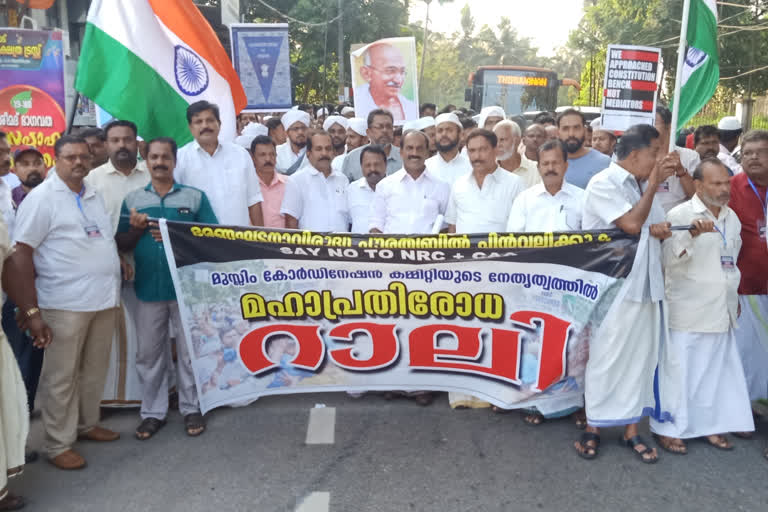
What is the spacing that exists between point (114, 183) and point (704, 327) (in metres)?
3.94

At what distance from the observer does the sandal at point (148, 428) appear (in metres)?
4.34

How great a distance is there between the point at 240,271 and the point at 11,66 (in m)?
3.95

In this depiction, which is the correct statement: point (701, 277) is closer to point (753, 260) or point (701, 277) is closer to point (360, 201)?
point (753, 260)

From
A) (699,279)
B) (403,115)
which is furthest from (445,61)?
(699,279)

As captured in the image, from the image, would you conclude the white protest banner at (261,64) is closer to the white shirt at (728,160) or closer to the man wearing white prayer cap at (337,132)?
the man wearing white prayer cap at (337,132)

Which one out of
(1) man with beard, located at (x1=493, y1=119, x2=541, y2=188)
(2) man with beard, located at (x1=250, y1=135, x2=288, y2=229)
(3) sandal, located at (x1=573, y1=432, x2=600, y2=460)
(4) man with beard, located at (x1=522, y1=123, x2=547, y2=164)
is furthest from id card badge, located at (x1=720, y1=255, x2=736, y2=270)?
(2) man with beard, located at (x1=250, y1=135, x2=288, y2=229)

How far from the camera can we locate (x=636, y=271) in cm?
400

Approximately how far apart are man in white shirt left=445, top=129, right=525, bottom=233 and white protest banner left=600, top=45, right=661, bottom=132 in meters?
1.14

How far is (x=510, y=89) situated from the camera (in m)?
21.4

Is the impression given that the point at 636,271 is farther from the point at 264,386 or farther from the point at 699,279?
the point at 264,386

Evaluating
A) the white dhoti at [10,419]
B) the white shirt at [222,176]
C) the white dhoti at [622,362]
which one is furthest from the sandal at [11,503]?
the white dhoti at [622,362]

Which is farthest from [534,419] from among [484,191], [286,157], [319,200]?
[286,157]

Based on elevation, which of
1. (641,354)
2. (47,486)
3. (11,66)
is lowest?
(47,486)

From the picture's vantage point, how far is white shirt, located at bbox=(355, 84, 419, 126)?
865 cm
